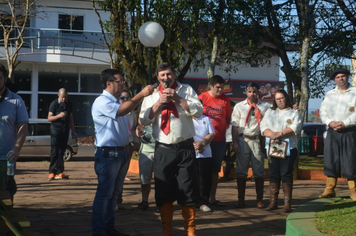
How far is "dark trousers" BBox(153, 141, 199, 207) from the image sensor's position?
5.47m

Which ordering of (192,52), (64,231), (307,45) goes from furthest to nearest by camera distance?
1. (192,52)
2. (307,45)
3. (64,231)

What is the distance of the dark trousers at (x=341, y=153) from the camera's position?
25.7 feet

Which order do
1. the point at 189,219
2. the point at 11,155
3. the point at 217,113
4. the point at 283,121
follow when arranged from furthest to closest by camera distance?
the point at 217,113, the point at 283,121, the point at 189,219, the point at 11,155

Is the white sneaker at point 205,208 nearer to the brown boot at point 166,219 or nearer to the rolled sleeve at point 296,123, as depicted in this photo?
the rolled sleeve at point 296,123

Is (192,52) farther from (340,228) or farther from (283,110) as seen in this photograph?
(340,228)

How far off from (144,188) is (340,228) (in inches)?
126

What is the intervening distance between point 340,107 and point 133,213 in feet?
12.0

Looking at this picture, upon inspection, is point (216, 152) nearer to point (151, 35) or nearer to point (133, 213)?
point (133, 213)

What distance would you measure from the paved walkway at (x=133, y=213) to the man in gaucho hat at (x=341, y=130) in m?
0.95

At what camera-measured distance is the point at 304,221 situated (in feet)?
19.4

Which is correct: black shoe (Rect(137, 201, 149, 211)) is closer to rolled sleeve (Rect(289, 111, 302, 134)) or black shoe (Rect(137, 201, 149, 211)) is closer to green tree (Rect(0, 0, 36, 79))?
rolled sleeve (Rect(289, 111, 302, 134))

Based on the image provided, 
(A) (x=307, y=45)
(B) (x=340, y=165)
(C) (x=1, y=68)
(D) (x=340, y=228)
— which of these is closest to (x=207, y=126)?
(B) (x=340, y=165)

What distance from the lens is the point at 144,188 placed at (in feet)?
25.3

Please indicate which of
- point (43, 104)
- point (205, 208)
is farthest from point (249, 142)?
point (43, 104)
